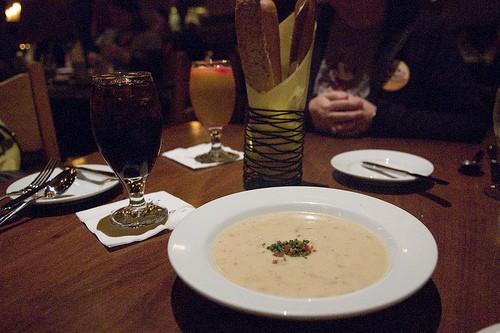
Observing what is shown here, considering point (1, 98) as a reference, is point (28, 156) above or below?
below

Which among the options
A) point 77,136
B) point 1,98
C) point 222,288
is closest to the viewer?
point 222,288

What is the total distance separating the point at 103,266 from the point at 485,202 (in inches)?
38.1

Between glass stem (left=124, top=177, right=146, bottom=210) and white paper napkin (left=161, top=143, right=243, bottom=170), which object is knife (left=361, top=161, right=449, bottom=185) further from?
glass stem (left=124, top=177, right=146, bottom=210)

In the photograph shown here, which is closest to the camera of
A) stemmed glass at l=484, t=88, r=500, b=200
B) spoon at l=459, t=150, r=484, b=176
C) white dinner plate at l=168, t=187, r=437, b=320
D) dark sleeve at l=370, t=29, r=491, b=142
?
white dinner plate at l=168, t=187, r=437, b=320

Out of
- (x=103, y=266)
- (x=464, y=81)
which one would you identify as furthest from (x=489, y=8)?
(x=103, y=266)

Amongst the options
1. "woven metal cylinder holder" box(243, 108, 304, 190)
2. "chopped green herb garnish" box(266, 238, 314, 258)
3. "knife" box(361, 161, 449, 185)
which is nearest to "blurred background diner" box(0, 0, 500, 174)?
"woven metal cylinder holder" box(243, 108, 304, 190)

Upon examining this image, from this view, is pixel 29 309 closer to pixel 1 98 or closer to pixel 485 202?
pixel 485 202

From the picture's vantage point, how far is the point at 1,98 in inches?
84.9

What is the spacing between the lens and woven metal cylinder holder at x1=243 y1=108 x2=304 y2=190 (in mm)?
1038

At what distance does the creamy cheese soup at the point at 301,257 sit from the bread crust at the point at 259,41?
15.1 inches

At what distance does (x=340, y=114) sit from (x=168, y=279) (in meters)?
1.33

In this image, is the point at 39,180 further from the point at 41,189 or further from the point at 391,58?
the point at 391,58

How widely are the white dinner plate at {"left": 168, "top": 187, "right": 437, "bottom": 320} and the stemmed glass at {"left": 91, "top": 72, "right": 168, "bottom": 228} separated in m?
0.22

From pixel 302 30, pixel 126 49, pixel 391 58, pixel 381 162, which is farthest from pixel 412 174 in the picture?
pixel 126 49
